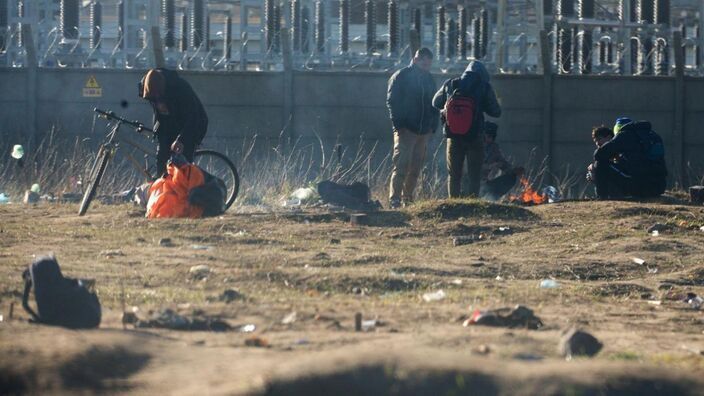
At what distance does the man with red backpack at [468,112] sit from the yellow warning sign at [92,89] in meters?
6.66

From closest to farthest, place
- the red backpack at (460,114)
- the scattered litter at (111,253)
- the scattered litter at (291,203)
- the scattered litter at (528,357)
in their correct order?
the scattered litter at (528,357)
the scattered litter at (111,253)
the red backpack at (460,114)
the scattered litter at (291,203)

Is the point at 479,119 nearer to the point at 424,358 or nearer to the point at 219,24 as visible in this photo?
the point at 424,358

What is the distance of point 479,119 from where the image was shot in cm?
1237

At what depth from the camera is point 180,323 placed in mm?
5926

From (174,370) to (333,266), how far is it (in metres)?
3.62

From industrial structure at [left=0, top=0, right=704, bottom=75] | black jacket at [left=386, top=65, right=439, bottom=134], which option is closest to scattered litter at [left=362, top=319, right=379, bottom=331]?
black jacket at [left=386, top=65, right=439, bottom=134]

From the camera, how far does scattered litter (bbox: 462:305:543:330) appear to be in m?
6.15

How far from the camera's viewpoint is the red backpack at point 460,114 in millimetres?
12164

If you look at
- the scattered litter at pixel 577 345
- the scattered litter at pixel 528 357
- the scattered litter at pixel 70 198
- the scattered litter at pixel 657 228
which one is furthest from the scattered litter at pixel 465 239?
the scattered litter at pixel 70 198

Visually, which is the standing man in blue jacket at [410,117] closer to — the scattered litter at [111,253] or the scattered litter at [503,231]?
the scattered litter at [503,231]

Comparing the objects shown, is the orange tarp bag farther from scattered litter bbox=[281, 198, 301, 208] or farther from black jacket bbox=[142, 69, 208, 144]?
scattered litter bbox=[281, 198, 301, 208]

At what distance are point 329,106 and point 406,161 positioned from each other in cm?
471

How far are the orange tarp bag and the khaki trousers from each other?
8.90 ft

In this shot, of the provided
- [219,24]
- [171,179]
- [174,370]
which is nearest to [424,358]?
[174,370]
